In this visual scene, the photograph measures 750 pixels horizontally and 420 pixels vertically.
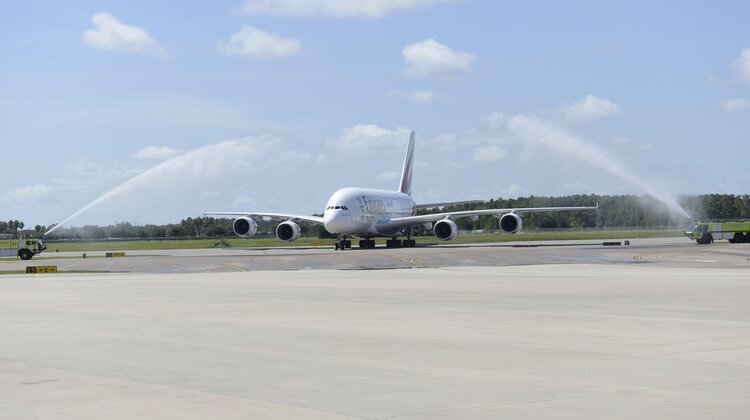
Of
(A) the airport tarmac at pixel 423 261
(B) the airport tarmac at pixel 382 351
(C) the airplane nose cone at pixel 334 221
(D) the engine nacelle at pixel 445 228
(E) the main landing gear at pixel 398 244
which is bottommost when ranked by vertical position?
(B) the airport tarmac at pixel 382 351

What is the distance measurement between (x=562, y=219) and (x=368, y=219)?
7952cm

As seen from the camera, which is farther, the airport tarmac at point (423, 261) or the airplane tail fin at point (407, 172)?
the airplane tail fin at point (407, 172)

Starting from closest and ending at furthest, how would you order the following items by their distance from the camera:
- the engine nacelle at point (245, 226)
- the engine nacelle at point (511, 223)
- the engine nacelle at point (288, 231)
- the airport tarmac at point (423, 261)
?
1. the airport tarmac at point (423, 261)
2. the engine nacelle at point (511, 223)
3. the engine nacelle at point (288, 231)
4. the engine nacelle at point (245, 226)

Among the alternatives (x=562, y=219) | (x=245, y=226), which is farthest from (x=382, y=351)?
(x=562, y=219)

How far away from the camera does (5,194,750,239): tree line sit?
9175 centimetres

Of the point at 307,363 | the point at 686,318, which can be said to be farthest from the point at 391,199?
the point at 307,363

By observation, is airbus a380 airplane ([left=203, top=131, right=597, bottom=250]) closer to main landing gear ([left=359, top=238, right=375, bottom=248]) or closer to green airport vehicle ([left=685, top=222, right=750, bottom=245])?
main landing gear ([left=359, top=238, right=375, bottom=248])

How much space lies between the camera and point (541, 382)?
40.7 feet

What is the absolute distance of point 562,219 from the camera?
515ft

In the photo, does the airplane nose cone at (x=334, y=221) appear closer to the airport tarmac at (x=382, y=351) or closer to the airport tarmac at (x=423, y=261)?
the airport tarmac at (x=423, y=261)

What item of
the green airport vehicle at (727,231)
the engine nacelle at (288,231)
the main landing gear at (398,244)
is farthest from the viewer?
the green airport vehicle at (727,231)

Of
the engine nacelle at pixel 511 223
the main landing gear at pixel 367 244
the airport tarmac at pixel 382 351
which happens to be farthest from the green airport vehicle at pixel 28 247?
the airport tarmac at pixel 382 351

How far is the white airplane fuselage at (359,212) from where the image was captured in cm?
7962

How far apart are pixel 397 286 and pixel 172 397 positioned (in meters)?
22.8
